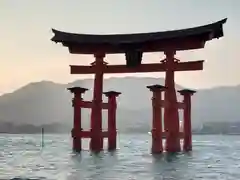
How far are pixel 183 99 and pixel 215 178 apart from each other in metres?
4.04

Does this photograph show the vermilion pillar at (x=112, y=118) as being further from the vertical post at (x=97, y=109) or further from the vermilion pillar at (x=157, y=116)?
the vermilion pillar at (x=157, y=116)

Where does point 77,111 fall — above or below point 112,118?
above

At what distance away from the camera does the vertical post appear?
29.9ft

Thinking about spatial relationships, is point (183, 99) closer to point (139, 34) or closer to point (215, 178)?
point (139, 34)

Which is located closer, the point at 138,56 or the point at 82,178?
the point at 82,178

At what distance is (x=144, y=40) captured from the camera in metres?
8.68

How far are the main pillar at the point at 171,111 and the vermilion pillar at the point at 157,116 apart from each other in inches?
9.3

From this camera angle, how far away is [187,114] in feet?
30.6

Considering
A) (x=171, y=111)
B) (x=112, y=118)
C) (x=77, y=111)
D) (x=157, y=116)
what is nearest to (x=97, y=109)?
(x=77, y=111)

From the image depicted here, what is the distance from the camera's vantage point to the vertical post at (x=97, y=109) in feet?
29.9

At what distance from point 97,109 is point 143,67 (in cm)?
139

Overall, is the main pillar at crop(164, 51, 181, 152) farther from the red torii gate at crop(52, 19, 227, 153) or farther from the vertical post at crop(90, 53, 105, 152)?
the vertical post at crop(90, 53, 105, 152)

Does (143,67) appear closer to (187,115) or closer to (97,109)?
(97,109)

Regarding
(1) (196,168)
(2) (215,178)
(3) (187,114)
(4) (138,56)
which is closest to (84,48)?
(4) (138,56)
